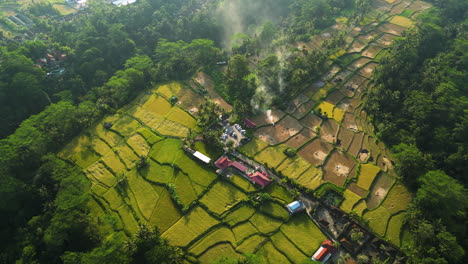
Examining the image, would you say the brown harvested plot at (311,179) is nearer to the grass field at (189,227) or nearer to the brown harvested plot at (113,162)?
the grass field at (189,227)

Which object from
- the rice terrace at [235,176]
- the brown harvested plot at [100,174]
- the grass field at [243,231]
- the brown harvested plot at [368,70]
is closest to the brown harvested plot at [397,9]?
the brown harvested plot at [368,70]

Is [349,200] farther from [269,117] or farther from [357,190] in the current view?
[269,117]

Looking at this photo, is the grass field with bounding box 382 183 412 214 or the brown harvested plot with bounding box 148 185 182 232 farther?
the grass field with bounding box 382 183 412 214

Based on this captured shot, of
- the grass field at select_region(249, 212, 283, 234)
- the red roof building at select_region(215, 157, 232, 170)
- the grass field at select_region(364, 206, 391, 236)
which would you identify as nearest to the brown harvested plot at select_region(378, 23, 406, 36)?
the grass field at select_region(364, 206, 391, 236)

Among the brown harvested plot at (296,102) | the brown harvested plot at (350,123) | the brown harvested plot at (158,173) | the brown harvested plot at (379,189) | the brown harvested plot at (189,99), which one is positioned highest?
the brown harvested plot at (189,99)

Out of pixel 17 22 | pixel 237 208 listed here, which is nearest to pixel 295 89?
pixel 237 208

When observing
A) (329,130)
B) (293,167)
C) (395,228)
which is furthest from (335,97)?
(395,228)

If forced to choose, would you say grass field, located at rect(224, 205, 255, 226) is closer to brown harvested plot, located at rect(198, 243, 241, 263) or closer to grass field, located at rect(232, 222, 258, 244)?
grass field, located at rect(232, 222, 258, 244)
